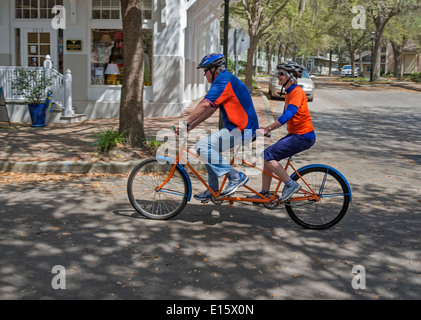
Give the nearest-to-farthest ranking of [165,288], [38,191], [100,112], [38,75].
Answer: [165,288], [38,191], [38,75], [100,112]

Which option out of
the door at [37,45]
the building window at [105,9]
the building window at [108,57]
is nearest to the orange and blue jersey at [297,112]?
the building window at [108,57]

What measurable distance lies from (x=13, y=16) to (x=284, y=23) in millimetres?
36849

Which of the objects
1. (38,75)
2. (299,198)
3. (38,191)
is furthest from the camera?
(38,75)

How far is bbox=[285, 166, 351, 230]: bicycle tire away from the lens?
589 cm

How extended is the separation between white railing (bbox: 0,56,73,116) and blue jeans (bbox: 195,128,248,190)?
10071 mm

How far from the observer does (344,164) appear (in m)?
9.96

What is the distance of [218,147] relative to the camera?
5883 millimetres

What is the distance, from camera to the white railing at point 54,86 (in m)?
15.0

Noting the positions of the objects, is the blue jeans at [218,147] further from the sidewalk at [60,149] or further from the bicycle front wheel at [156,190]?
the sidewalk at [60,149]

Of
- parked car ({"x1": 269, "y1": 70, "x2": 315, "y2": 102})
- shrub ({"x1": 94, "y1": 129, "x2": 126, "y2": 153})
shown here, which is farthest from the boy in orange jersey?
parked car ({"x1": 269, "y1": 70, "x2": 315, "y2": 102})

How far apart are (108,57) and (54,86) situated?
2624 mm

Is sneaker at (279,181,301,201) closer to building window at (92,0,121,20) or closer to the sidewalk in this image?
the sidewalk

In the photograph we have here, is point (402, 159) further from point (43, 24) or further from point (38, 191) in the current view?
point (43, 24)
